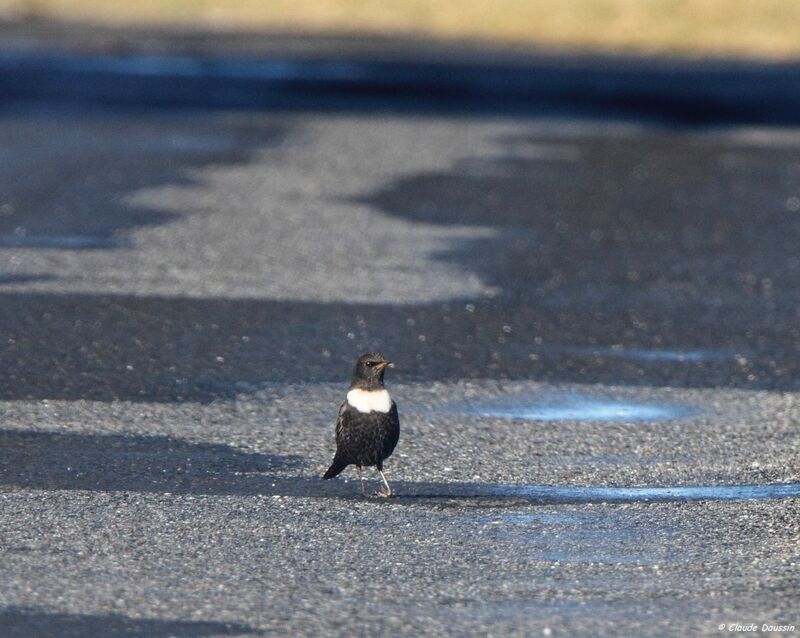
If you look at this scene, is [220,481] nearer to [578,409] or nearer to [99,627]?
[99,627]

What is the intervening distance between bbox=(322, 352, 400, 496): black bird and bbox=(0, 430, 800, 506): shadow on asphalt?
0.53 feet

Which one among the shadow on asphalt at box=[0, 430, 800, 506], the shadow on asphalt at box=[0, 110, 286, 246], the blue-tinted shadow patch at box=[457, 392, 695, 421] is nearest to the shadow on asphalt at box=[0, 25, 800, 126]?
the shadow on asphalt at box=[0, 110, 286, 246]

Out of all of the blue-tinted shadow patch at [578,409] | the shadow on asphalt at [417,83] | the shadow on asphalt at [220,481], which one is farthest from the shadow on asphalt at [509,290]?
the shadow on asphalt at [417,83]

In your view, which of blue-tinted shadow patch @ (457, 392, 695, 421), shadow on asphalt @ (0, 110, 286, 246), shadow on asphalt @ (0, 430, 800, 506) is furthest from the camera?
shadow on asphalt @ (0, 110, 286, 246)

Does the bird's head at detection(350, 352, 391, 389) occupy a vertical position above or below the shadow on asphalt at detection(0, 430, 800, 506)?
above

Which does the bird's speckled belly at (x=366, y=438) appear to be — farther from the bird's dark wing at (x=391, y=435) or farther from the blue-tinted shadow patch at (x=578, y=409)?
the blue-tinted shadow patch at (x=578, y=409)

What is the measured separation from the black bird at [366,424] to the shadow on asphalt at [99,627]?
4.93 feet

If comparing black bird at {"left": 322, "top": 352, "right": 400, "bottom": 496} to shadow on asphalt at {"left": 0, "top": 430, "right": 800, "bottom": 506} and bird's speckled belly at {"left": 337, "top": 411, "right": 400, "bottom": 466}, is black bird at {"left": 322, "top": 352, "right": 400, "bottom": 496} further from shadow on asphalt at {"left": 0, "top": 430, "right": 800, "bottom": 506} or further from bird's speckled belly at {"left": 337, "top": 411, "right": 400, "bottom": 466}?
shadow on asphalt at {"left": 0, "top": 430, "right": 800, "bottom": 506}

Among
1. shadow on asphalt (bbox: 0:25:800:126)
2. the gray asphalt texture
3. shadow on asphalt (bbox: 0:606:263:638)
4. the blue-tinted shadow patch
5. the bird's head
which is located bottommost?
the blue-tinted shadow patch

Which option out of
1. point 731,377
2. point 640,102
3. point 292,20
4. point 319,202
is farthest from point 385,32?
point 731,377

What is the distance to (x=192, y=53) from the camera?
34.1 metres

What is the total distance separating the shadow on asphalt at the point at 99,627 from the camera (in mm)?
4824

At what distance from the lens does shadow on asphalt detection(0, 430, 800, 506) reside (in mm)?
6438

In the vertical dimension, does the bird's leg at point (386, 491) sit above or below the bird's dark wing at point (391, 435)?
below
